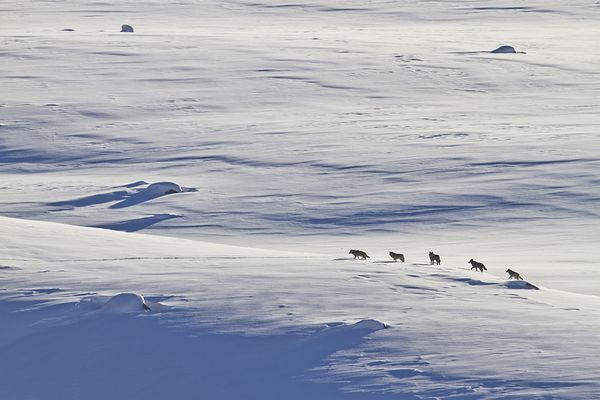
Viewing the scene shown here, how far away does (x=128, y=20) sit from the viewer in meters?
27.7

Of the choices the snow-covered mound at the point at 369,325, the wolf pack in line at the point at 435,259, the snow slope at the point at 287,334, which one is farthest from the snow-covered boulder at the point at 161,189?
the snow-covered mound at the point at 369,325

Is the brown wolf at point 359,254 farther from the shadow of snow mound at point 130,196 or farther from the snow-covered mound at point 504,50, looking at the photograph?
the snow-covered mound at point 504,50

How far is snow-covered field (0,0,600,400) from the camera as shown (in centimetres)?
504

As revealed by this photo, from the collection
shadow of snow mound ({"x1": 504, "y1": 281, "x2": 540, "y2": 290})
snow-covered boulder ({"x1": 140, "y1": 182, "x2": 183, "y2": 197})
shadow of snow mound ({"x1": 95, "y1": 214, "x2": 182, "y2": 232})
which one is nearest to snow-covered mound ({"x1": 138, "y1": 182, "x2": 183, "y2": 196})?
snow-covered boulder ({"x1": 140, "y1": 182, "x2": 183, "y2": 197})

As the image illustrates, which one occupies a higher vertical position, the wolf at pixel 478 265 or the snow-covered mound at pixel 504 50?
the snow-covered mound at pixel 504 50

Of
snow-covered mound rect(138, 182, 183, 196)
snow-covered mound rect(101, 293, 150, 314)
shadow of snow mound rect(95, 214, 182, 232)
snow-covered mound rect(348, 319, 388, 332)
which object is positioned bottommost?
shadow of snow mound rect(95, 214, 182, 232)

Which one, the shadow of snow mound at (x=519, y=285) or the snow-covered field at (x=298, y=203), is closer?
the snow-covered field at (x=298, y=203)

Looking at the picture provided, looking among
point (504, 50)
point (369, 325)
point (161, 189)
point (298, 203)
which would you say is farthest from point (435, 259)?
point (504, 50)

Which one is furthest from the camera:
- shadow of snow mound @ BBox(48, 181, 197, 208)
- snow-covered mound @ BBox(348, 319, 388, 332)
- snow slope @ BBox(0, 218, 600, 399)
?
shadow of snow mound @ BBox(48, 181, 197, 208)

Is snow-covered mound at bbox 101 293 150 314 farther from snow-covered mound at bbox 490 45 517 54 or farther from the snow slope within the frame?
snow-covered mound at bbox 490 45 517 54

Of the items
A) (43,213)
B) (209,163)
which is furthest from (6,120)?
(43,213)

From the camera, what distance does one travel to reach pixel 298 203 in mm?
11781

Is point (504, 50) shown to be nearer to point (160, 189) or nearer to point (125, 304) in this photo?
point (160, 189)

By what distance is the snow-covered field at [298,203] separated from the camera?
5.04m
